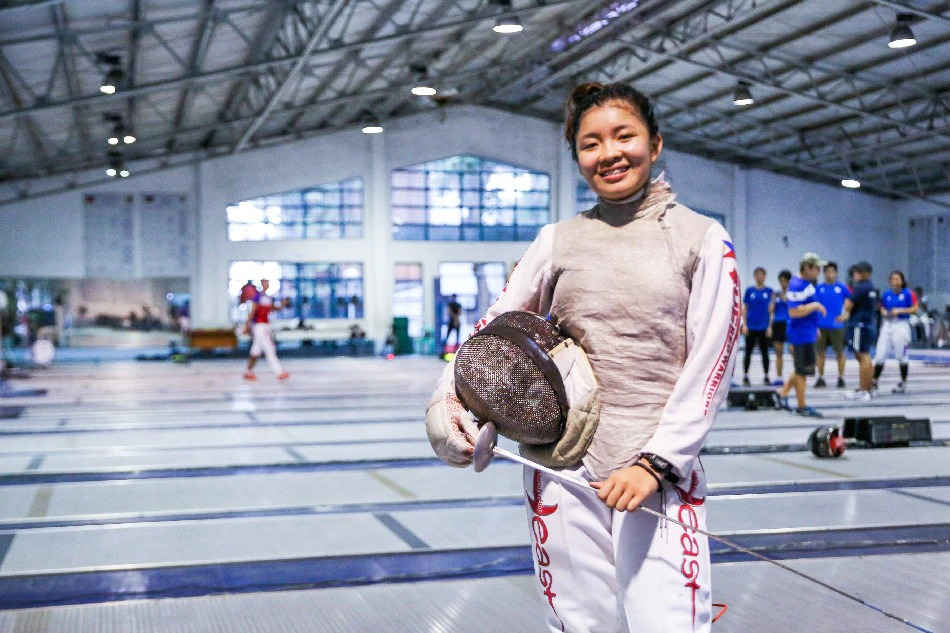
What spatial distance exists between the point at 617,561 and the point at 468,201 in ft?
84.0

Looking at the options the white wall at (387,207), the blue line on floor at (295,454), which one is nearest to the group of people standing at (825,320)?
the blue line on floor at (295,454)

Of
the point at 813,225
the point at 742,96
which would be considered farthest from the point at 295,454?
the point at 813,225

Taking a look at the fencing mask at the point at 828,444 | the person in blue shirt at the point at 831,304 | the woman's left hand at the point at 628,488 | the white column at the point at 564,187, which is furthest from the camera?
the white column at the point at 564,187

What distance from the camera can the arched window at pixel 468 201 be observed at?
26.9m

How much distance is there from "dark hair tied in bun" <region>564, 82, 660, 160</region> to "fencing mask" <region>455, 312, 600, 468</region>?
0.43 m

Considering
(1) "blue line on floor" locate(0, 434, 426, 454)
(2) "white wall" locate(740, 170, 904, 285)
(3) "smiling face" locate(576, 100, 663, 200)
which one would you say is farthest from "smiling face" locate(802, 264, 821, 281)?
(2) "white wall" locate(740, 170, 904, 285)

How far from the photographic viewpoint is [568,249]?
80.9 inches

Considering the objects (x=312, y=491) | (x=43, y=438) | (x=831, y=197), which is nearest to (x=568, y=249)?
(x=312, y=491)

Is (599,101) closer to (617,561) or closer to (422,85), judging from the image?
(617,561)

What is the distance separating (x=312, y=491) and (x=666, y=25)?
1504cm

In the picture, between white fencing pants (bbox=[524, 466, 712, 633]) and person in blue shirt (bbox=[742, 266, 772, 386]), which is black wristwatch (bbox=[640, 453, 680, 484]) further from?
person in blue shirt (bbox=[742, 266, 772, 386])

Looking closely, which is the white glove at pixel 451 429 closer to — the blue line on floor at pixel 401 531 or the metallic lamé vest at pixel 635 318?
the metallic lamé vest at pixel 635 318

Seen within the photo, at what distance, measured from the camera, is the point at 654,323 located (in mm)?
1941

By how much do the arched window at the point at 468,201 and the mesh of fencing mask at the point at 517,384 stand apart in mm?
25004
